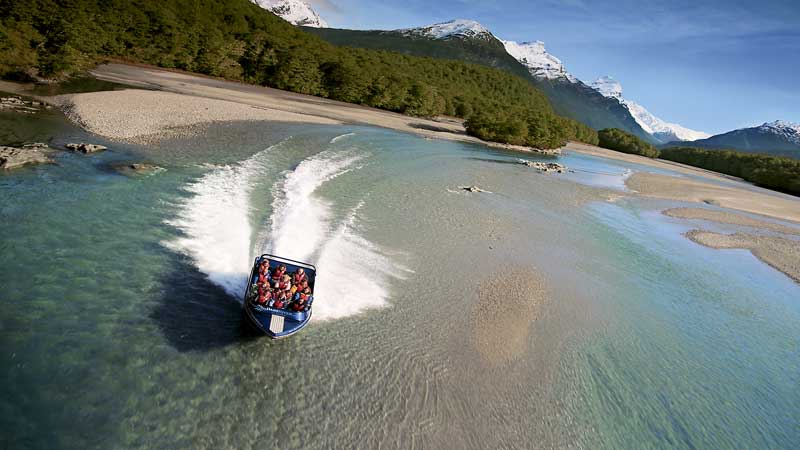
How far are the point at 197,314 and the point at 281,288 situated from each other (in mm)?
2626

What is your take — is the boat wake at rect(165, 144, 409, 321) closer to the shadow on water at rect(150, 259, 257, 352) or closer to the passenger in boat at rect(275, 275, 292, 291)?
the shadow on water at rect(150, 259, 257, 352)

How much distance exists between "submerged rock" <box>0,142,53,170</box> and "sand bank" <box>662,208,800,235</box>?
50.5 m

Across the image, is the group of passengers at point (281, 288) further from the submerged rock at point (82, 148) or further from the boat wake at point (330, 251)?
the submerged rock at point (82, 148)

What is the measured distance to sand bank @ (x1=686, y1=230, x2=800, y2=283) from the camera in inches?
1187

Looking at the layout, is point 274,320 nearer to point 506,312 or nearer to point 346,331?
point 346,331

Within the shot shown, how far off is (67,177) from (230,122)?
24.2m

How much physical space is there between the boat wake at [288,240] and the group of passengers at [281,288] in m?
1.28

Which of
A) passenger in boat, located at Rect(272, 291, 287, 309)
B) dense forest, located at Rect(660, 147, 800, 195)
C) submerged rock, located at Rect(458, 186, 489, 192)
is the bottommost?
passenger in boat, located at Rect(272, 291, 287, 309)

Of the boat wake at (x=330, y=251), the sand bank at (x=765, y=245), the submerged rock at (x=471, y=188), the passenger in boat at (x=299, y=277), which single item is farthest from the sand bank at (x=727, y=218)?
the passenger in boat at (x=299, y=277)

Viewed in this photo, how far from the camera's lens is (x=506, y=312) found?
16578 mm

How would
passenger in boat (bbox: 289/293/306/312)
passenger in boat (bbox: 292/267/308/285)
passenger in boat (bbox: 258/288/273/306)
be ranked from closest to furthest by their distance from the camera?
passenger in boat (bbox: 258/288/273/306) → passenger in boat (bbox: 289/293/306/312) → passenger in boat (bbox: 292/267/308/285)

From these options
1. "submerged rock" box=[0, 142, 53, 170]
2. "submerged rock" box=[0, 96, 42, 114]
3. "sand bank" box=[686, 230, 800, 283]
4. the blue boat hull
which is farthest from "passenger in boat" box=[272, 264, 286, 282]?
"submerged rock" box=[0, 96, 42, 114]

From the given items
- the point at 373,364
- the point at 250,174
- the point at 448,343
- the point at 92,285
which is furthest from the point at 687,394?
the point at 250,174

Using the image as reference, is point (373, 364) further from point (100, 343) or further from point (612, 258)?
point (612, 258)
